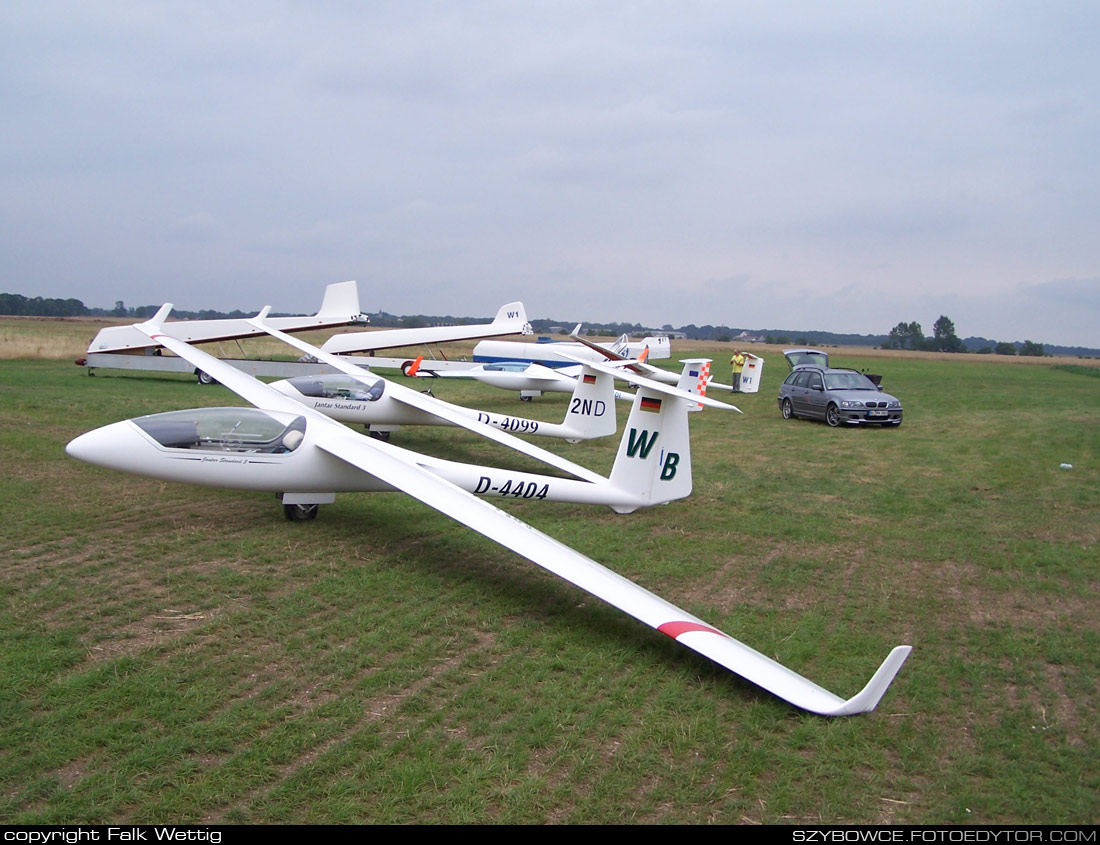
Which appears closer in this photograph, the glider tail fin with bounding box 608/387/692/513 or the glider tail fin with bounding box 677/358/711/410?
the glider tail fin with bounding box 608/387/692/513

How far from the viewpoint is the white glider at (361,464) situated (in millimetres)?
6441

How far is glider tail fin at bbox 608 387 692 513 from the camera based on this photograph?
29.5ft

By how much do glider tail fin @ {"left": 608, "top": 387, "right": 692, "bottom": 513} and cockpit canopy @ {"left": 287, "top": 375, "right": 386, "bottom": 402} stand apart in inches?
256

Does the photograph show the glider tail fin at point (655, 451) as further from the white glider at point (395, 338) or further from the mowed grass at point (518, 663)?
the white glider at point (395, 338)

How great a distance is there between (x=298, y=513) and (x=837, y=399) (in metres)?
15.4

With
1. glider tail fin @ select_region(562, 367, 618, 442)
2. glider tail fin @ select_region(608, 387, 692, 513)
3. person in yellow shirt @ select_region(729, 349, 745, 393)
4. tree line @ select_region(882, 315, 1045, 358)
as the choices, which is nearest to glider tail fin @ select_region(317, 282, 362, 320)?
person in yellow shirt @ select_region(729, 349, 745, 393)

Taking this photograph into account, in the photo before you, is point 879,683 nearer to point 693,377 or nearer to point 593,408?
point 593,408

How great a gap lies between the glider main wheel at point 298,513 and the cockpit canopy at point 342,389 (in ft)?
18.4

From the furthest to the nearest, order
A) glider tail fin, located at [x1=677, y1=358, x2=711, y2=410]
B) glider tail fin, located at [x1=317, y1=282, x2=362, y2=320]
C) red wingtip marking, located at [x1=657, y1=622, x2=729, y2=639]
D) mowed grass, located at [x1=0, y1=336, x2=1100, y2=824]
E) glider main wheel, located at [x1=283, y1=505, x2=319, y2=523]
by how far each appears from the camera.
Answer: glider tail fin, located at [x1=317, y1=282, x2=362, y2=320], glider tail fin, located at [x1=677, y1=358, x2=711, y2=410], glider main wheel, located at [x1=283, y1=505, x2=319, y2=523], red wingtip marking, located at [x1=657, y1=622, x2=729, y2=639], mowed grass, located at [x1=0, y1=336, x2=1100, y2=824]

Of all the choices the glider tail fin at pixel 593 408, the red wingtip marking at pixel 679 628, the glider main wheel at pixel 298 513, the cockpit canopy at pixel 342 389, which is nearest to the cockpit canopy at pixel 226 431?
the glider main wheel at pixel 298 513

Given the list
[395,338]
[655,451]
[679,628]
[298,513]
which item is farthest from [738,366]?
[679,628]

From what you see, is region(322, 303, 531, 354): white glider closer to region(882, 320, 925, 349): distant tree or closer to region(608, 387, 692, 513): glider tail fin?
region(608, 387, 692, 513): glider tail fin

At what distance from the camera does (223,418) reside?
28.1 feet

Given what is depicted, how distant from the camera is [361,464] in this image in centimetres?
782
